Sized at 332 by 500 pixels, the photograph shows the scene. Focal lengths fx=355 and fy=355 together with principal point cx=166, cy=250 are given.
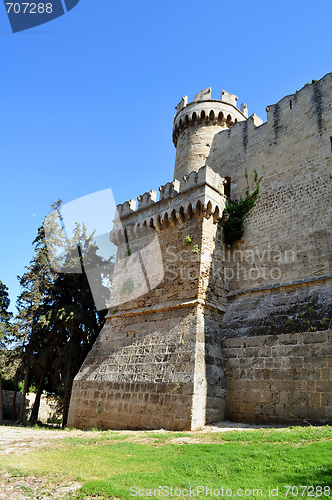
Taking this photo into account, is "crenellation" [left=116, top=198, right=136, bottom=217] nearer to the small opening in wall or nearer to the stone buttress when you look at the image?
the stone buttress

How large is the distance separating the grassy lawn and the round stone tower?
12.1 meters

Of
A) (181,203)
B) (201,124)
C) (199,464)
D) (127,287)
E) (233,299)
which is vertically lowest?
(199,464)

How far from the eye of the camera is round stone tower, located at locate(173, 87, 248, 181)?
663 inches

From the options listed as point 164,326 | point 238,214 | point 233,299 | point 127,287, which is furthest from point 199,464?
point 238,214

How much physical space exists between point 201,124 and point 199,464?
49.5 ft

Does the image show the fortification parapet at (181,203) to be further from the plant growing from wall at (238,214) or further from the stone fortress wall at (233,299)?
the plant growing from wall at (238,214)

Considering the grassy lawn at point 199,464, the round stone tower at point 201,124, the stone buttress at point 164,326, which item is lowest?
the grassy lawn at point 199,464

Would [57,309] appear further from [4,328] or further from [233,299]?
[233,299]

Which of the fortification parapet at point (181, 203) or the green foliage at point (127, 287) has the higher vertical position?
the fortification parapet at point (181, 203)

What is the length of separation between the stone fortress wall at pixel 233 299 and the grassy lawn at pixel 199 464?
1.98 m

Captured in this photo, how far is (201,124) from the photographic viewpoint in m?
17.4

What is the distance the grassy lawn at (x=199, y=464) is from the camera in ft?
16.3

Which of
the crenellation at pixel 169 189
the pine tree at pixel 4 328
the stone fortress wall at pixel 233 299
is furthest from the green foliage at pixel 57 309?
the crenellation at pixel 169 189

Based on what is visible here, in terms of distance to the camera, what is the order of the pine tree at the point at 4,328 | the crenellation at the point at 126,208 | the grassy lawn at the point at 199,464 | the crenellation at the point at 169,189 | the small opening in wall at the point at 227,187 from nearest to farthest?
1. the grassy lawn at the point at 199,464
2. the crenellation at the point at 169,189
3. the small opening in wall at the point at 227,187
4. the crenellation at the point at 126,208
5. the pine tree at the point at 4,328
